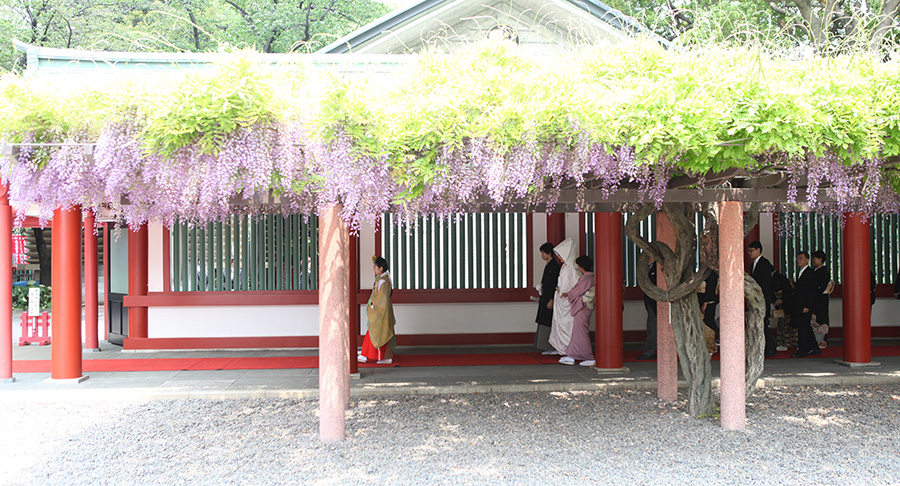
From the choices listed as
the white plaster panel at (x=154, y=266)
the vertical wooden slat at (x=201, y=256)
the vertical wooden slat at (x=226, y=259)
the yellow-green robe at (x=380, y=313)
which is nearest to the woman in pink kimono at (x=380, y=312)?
the yellow-green robe at (x=380, y=313)

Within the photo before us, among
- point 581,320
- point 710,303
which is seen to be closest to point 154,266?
point 581,320

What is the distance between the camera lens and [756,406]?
5.70 metres

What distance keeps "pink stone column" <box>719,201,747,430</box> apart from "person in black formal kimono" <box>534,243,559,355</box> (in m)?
3.20

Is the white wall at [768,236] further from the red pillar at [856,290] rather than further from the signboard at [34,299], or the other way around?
A: the signboard at [34,299]

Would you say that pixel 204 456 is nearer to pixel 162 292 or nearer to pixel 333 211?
pixel 333 211

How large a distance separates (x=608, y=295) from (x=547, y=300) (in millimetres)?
1178

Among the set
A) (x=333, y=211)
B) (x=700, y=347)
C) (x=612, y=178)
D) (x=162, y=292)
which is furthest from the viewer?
(x=162, y=292)

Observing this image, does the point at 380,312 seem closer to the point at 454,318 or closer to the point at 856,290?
the point at 454,318

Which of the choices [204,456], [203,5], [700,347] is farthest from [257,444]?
[203,5]

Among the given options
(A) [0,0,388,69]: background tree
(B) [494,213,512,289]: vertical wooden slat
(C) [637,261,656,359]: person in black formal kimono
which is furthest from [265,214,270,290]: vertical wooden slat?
(A) [0,0,388,69]: background tree

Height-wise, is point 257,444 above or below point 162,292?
below

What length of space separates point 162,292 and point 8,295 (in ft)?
7.80

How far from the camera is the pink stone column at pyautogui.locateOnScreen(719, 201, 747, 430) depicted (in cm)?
484

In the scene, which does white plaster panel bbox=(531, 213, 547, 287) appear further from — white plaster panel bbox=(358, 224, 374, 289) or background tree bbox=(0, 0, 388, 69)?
background tree bbox=(0, 0, 388, 69)
